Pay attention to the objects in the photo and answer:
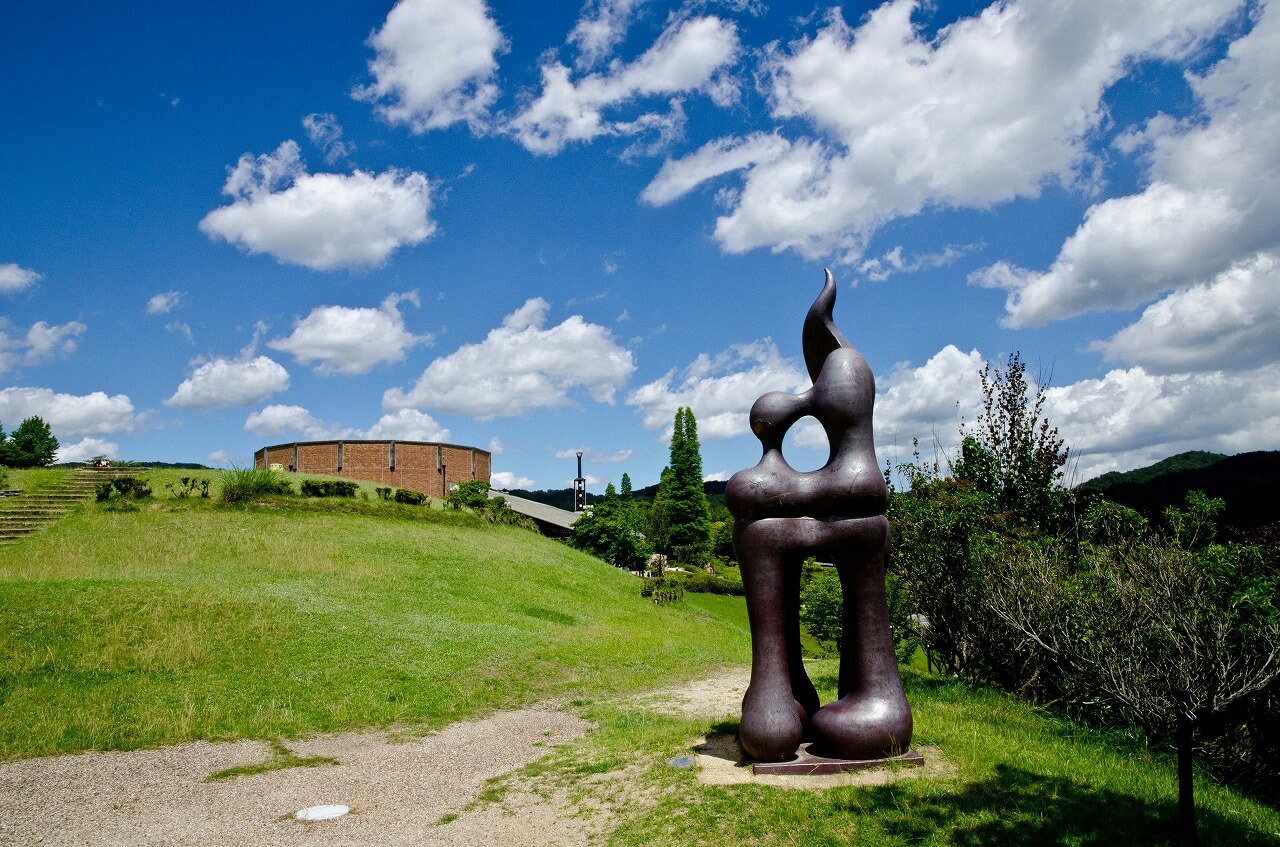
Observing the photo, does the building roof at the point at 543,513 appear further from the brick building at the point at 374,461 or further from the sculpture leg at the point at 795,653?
the sculpture leg at the point at 795,653

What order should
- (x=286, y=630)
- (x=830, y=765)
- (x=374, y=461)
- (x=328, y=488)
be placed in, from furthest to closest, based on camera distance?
(x=374, y=461), (x=328, y=488), (x=286, y=630), (x=830, y=765)

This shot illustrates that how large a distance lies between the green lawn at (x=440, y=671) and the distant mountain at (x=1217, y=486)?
5.02 metres

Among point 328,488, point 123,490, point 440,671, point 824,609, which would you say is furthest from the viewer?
point 328,488

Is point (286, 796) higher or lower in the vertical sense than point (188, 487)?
lower

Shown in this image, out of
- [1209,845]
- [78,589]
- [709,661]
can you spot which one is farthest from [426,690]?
[1209,845]

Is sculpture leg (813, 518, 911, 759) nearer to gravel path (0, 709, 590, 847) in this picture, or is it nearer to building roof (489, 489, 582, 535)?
gravel path (0, 709, 590, 847)

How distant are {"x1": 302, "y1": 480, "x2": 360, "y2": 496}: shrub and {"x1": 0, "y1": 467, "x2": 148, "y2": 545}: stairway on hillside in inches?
234

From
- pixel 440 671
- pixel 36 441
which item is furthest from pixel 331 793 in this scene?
pixel 36 441

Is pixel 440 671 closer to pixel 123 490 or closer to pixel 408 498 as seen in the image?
pixel 123 490

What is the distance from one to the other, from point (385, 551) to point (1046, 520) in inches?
607

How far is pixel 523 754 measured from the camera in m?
8.27

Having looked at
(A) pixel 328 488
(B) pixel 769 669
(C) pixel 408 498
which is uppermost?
(A) pixel 328 488

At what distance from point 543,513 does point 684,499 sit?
8209 millimetres

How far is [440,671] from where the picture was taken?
39.5 feet
